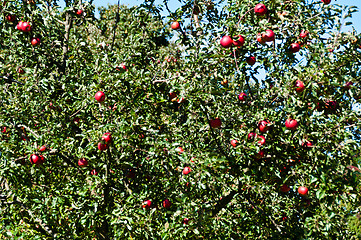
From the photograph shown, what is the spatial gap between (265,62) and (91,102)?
90.6 inches

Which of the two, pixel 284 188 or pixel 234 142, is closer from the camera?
pixel 234 142

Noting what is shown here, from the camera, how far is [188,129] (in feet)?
14.5

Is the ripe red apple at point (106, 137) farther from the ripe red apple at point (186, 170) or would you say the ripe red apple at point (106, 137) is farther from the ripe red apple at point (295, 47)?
the ripe red apple at point (295, 47)

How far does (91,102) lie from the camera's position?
403 cm

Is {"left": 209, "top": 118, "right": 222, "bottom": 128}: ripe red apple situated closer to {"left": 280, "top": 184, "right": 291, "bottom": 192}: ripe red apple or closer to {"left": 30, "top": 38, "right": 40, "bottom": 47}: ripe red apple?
{"left": 280, "top": 184, "right": 291, "bottom": 192}: ripe red apple

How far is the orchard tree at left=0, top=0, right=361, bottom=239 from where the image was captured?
3.58 metres

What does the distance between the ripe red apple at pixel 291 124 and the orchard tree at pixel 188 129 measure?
0.09 ft

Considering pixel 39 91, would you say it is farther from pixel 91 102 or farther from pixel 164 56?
pixel 164 56

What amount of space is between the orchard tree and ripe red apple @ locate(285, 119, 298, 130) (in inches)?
1.0

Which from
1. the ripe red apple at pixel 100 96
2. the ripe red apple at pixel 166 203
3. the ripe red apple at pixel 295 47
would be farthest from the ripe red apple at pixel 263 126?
the ripe red apple at pixel 100 96

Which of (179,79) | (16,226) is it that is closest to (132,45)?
(179,79)

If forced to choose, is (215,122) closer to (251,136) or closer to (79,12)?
(251,136)

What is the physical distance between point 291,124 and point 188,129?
1419 mm

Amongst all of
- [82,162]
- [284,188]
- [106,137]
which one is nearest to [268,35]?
[284,188]
